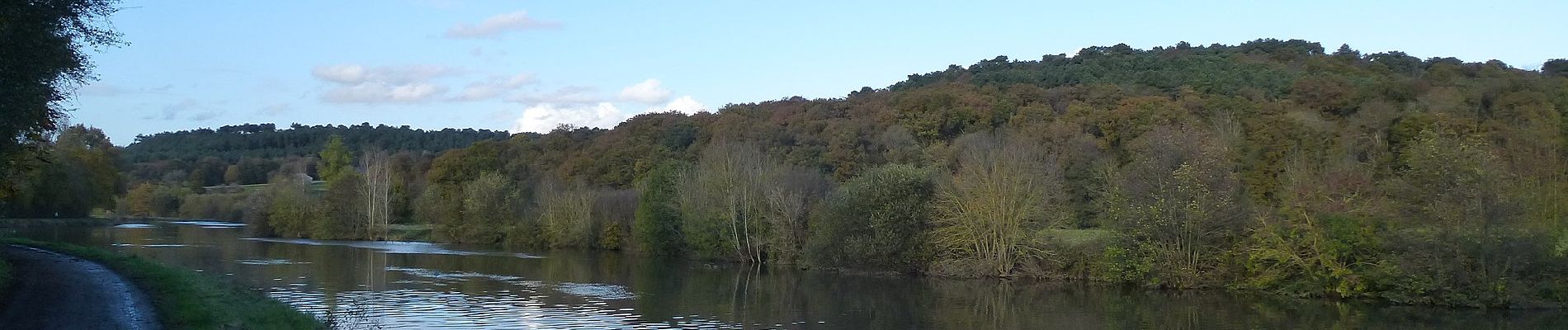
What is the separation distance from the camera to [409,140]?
166 metres

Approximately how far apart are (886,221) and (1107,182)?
10.3 metres

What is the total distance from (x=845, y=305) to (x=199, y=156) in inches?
5477

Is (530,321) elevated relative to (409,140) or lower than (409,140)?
lower

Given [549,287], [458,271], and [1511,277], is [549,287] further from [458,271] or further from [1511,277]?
[1511,277]

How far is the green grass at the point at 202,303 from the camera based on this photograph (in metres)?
14.8

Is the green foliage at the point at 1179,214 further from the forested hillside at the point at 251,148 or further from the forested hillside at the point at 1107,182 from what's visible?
the forested hillside at the point at 251,148

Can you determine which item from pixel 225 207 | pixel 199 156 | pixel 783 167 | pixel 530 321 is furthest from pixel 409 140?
pixel 530 321

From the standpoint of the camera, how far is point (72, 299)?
17203 mm

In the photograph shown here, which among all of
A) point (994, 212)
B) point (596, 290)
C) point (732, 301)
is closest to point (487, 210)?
point (596, 290)

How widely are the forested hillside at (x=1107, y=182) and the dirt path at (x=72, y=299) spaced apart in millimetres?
23602

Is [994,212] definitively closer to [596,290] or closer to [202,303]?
[596,290]

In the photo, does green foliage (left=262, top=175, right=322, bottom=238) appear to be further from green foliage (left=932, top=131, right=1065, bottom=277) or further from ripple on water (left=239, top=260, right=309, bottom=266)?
green foliage (left=932, top=131, right=1065, bottom=277)

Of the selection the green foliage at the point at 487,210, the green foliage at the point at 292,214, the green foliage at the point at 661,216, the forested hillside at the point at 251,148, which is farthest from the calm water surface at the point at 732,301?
the forested hillside at the point at 251,148

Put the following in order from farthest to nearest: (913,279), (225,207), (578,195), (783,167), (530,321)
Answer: (225,207), (578,195), (783,167), (913,279), (530,321)
